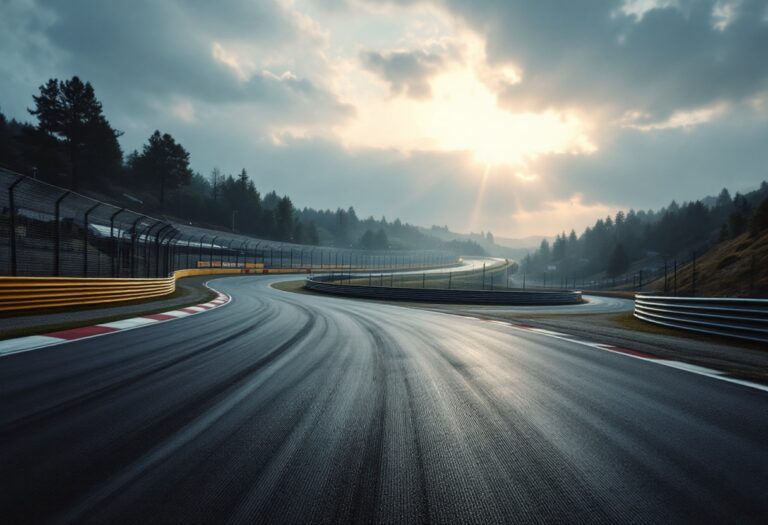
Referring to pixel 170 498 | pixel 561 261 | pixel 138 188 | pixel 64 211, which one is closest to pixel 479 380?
pixel 170 498

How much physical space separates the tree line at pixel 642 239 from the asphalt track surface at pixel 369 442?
8549cm

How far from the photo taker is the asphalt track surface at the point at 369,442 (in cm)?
174

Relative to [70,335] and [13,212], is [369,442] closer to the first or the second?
[70,335]

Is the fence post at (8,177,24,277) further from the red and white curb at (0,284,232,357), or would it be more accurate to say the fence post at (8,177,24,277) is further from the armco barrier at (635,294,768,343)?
the armco barrier at (635,294,768,343)

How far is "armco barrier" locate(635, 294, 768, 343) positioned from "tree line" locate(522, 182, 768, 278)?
76325mm

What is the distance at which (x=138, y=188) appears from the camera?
7431 centimetres

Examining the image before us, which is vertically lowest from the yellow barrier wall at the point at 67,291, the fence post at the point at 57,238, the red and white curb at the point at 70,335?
the red and white curb at the point at 70,335

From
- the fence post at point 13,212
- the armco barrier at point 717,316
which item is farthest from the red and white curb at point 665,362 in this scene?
the fence post at point 13,212

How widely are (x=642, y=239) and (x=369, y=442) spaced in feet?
517

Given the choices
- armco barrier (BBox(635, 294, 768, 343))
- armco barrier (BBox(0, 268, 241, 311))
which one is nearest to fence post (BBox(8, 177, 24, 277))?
armco barrier (BBox(0, 268, 241, 311))

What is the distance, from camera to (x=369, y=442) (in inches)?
95.7

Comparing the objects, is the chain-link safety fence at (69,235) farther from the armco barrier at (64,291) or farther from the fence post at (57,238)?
the armco barrier at (64,291)

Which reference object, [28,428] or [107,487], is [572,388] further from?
[28,428]

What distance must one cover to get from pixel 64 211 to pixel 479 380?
13.7 m
